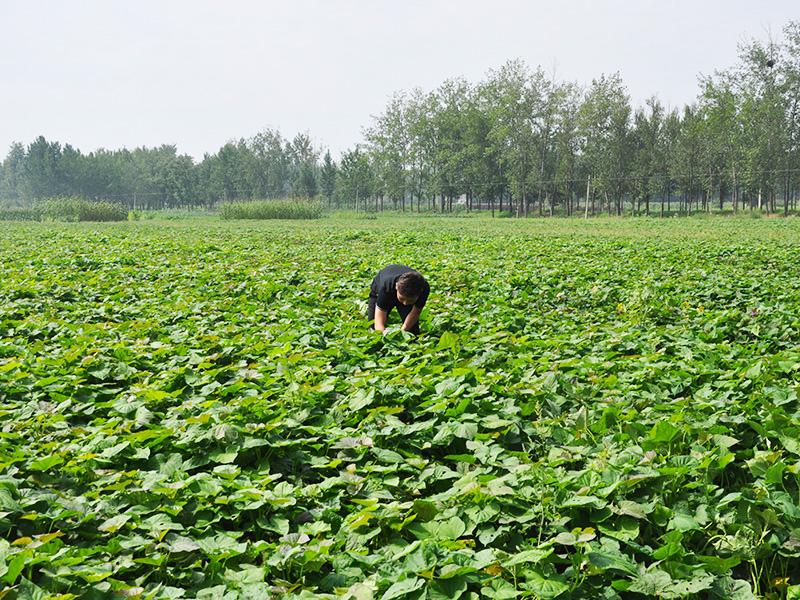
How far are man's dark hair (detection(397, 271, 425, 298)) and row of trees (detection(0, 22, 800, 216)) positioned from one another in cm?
3825

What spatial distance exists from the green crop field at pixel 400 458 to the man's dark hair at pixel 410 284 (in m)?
0.39

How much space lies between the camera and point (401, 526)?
2.33 metres

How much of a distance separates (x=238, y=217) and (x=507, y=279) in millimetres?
32315

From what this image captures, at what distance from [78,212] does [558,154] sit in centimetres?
4216

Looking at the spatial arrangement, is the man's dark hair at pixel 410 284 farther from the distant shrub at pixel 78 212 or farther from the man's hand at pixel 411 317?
the distant shrub at pixel 78 212

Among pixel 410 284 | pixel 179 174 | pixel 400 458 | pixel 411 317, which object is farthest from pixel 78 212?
pixel 179 174

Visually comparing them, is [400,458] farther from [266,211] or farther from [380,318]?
[266,211]

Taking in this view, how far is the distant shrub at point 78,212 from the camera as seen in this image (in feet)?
108

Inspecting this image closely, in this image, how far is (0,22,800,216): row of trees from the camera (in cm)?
4097

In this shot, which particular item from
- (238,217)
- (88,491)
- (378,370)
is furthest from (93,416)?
(238,217)

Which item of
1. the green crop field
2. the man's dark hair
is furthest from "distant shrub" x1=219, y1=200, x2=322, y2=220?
the man's dark hair

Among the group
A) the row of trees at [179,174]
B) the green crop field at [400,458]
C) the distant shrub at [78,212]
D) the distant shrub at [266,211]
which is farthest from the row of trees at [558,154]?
the green crop field at [400,458]

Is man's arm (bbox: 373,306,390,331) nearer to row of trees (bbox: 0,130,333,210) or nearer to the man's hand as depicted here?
the man's hand

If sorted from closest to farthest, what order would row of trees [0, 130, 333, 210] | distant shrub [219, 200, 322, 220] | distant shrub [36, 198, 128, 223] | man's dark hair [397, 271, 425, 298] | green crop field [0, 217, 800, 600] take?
green crop field [0, 217, 800, 600] → man's dark hair [397, 271, 425, 298] → distant shrub [36, 198, 128, 223] → distant shrub [219, 200, 322, 220] → row of trees [0, 130, 333, 210]
